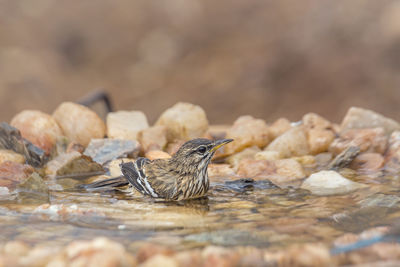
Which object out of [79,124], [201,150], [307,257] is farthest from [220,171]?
[307,257]

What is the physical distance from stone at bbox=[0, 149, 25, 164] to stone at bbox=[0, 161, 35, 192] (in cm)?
39

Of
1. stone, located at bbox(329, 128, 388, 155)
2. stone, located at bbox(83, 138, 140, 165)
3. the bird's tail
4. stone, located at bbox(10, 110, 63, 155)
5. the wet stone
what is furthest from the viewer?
stone, located at bbox(10, 110, 63, 155)

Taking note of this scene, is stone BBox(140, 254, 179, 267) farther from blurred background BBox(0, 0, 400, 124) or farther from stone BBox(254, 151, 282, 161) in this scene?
blurred background BBox(0, 0, 400, 124)

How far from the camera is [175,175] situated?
4551mm

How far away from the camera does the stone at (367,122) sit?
5957mm

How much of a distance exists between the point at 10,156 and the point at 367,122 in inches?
147

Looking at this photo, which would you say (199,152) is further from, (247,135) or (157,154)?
(247,135)

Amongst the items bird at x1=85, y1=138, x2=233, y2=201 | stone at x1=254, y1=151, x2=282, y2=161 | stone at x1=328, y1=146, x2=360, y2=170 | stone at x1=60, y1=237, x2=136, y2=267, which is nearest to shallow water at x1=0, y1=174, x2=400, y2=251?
bird at x1=85, y1=138, x2=233, y2=201

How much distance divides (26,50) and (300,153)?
12.1 m

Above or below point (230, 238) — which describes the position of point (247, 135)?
above

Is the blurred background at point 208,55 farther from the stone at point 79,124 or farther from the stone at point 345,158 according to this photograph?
the stone at point 345,158

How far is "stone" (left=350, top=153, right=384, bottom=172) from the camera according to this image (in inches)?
204

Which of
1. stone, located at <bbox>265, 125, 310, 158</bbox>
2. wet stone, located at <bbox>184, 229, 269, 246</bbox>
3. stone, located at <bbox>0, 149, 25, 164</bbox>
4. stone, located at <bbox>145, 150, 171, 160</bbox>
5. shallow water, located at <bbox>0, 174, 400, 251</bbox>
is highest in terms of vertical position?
stone, located at <bbox>265, 125, 310, 158</bbox>

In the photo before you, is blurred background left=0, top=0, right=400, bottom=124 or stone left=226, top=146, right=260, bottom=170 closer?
stone left=226, top=146, right=260, bottom=170
